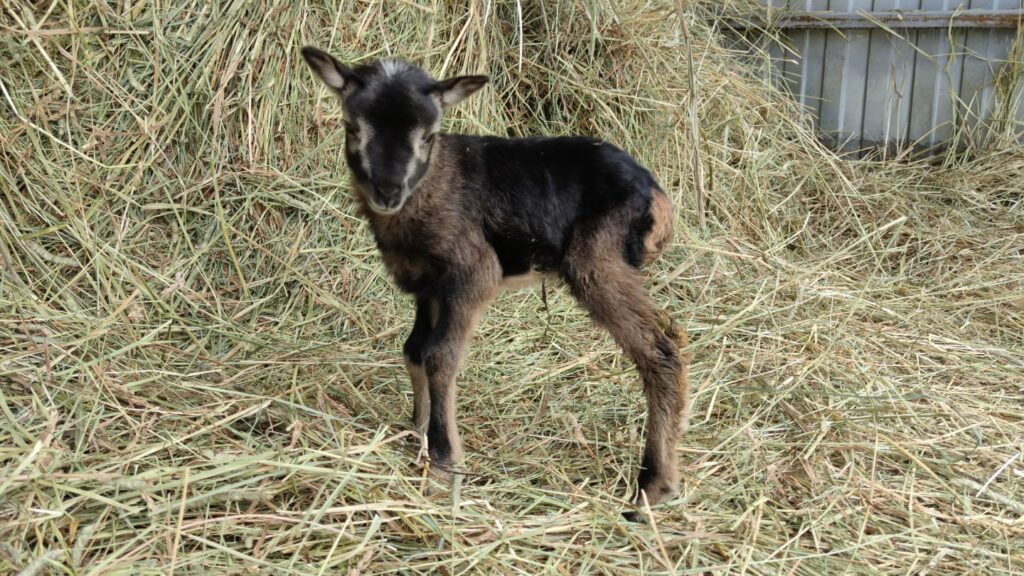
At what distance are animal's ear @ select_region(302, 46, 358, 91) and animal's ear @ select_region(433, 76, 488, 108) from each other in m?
0.35

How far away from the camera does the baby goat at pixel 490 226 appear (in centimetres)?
356

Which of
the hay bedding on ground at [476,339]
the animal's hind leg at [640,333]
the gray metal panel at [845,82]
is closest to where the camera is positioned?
the hay bedding on ground at [476,339]

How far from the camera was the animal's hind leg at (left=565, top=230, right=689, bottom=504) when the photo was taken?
11.9ft

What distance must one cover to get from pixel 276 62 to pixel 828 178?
4320 mm

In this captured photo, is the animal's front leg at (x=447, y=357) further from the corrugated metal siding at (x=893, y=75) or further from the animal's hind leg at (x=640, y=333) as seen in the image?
the corrugated metal siding at (x=893, y=75)

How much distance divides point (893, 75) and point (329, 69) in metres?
5.72

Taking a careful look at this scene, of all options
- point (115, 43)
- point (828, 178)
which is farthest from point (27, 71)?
point (828, 178)

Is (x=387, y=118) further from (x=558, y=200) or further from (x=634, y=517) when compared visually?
(x=634, y=517)

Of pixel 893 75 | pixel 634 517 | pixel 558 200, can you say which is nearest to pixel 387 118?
pixel 558 200

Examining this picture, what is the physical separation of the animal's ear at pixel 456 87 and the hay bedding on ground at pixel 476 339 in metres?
1.40

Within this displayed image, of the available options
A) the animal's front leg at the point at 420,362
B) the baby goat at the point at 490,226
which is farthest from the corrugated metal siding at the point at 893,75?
the animal's front leg at the point at 420,362

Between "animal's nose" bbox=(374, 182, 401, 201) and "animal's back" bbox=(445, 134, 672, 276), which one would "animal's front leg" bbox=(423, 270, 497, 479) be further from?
"animal's nose" bbox=(374, 182, 401, 201)

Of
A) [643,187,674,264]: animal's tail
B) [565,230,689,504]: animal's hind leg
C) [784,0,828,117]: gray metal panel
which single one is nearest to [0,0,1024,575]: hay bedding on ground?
[565,230,689,504]: animal's hind leg

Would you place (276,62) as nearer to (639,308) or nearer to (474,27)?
(474,27)
